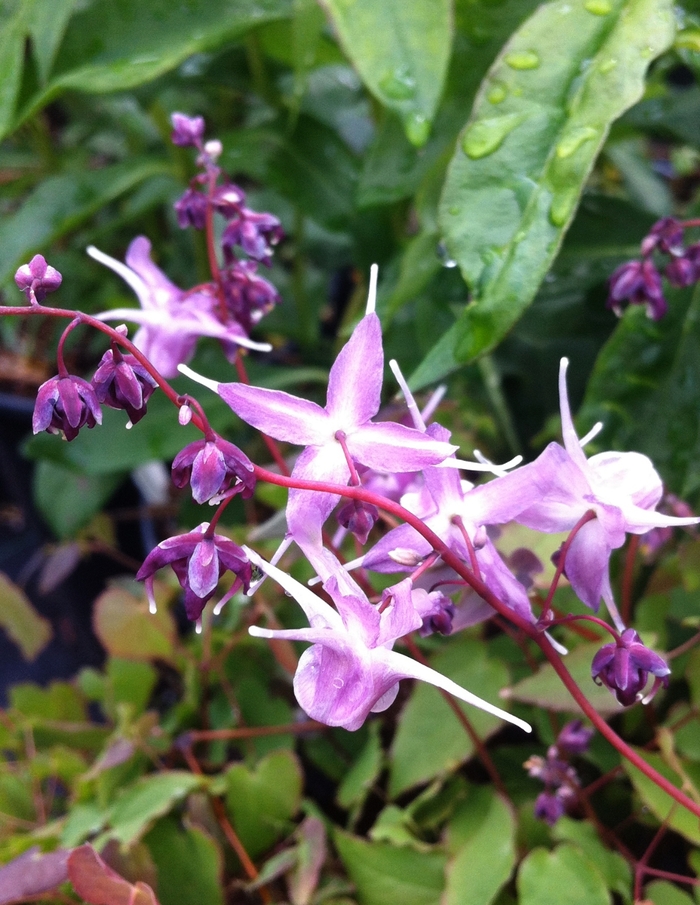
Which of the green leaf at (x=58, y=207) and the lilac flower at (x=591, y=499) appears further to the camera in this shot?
the green leaf at (x=58, y=207)

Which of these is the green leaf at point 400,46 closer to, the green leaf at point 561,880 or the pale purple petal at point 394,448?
the pale purple petal at point 394,448

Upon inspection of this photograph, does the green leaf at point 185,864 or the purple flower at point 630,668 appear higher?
the purple flower at point 630,668

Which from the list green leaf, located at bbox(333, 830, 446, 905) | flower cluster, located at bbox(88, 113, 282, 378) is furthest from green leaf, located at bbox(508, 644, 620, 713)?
flower cluster, located at bbox(88, 113, 282, 378)

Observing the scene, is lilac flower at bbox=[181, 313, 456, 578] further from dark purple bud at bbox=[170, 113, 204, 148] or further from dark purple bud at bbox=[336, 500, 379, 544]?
dark purple bud at bbox=[170, 113, 204, 148]

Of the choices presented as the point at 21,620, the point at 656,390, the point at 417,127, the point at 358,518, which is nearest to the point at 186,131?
the point at 417,127

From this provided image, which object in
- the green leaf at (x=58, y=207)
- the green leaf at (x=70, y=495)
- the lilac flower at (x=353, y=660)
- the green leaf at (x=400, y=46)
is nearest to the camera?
the lilac flower at (x=353, y=660)

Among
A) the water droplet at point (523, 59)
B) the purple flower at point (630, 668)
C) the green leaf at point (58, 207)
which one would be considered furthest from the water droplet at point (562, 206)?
the green leaf at point (58, 207)
